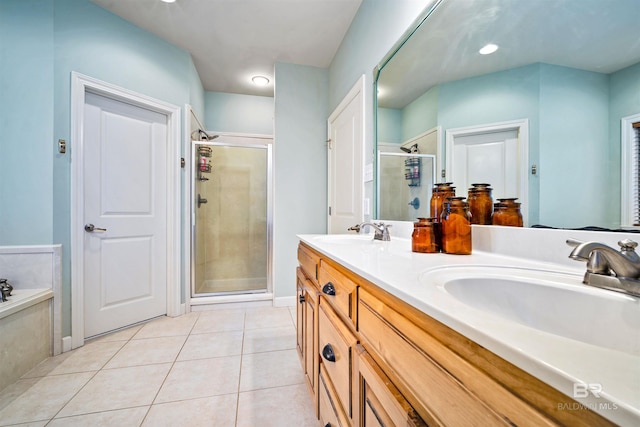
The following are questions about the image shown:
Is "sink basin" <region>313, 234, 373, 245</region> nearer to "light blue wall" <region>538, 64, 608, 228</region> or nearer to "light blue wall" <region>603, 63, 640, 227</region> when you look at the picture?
"light blue wall" <region>538, 64, 608, 228</region>

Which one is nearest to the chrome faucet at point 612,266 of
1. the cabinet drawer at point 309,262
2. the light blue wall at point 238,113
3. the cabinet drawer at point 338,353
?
the cabinet drawer at point 338,353

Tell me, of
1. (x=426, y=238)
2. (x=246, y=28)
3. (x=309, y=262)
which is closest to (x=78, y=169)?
A: (x=246, y=28)

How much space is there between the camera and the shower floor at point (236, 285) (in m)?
3.02

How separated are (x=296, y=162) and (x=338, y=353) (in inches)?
88.8

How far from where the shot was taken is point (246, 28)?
230 cm

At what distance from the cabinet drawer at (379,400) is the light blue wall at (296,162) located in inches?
86.3

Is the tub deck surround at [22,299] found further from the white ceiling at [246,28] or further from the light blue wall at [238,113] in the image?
the light blue wall at [238,113]

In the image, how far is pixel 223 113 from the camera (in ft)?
11.5

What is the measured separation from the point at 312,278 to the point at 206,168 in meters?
2.27

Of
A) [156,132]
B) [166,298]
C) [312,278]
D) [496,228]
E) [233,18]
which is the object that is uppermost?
[233,18]

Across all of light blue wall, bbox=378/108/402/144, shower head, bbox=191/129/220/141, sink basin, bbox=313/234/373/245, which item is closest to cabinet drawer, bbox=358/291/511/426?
sink basin, bbox=313/234/373/245

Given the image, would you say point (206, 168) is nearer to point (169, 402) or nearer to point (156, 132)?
point (156, 132)

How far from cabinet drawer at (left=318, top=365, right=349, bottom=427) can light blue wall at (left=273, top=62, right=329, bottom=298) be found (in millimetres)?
1813

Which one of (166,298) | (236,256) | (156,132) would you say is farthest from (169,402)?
(156,132)
